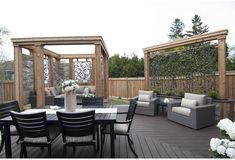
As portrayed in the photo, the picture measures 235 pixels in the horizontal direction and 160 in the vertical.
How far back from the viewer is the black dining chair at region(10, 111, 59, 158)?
2.75 meters

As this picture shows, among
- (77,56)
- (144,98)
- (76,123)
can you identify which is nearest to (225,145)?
(76,123)

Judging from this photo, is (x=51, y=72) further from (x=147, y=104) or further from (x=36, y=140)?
(x=36, y=140)

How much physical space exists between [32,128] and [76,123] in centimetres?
59

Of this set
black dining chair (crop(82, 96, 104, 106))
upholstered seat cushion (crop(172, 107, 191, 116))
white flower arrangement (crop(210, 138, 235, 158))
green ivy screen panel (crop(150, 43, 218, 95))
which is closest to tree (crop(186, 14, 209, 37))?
green ivy screen panel (crop(150, 43, 218, 95))

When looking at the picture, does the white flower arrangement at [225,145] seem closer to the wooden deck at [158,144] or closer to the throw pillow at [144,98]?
the wooden deck at [158,144]

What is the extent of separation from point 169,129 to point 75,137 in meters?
2.76

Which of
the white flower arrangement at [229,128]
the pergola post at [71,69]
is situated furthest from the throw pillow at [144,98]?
the white flower arrangement at [229,128]

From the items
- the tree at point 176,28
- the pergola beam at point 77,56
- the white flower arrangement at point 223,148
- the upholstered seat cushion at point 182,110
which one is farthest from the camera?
the tree at point 176,28

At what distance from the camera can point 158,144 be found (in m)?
3.88

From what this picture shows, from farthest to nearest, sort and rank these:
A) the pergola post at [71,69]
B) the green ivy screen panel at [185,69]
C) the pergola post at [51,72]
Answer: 1. the pergola post at [71,69]
2. the pergola post at [51,72]
3. the green ivy screen panel at [185,69]

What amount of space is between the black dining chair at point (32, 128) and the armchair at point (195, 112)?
332cm

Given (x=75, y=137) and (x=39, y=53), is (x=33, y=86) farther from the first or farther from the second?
(x=75, y=137)

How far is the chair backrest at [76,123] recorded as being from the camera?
2.73 m

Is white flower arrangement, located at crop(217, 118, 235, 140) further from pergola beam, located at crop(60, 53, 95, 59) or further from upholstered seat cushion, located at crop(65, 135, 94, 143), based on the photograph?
pergola beam, located at crop(60, 53, 95, 59)
